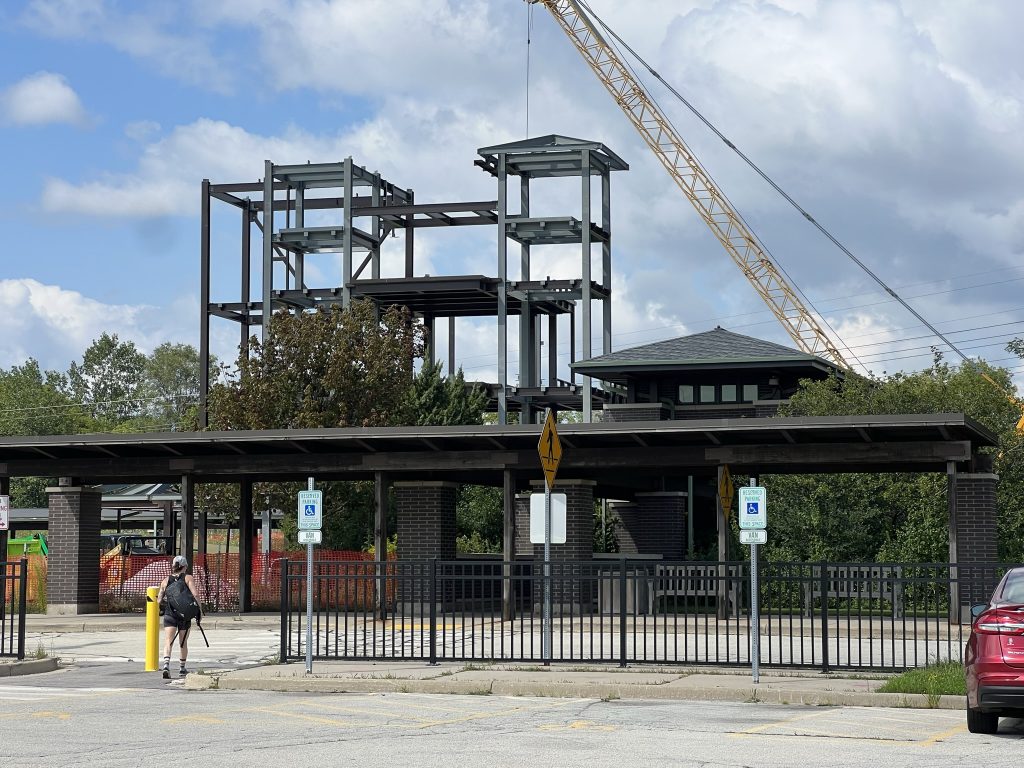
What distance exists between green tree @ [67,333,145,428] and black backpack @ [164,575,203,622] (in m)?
114

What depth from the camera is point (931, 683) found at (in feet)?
51.9

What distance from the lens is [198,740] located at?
1248cm

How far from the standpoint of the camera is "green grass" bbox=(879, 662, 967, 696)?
15602 mm

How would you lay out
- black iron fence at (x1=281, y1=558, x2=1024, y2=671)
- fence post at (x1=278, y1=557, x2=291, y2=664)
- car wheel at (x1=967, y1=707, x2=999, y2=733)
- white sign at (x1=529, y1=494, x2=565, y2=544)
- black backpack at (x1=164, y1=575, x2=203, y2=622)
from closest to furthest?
car wheel at (x1=967, y1=707, x2=999, y2=733)
black iron fence at (x1=281, y1=558, x2=1024, y2=671)
black backpack at (x1=164, y1=575, x2=203, y2=622)
fence post at (x1=278, y1=557, x2=291, y2=664)
white sign at (x1=529, y1=494, x2=565, y2=544)

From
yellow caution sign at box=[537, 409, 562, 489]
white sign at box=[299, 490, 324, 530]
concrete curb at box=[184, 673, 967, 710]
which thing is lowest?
concrete curb at box=[184, 673, 967, 710]

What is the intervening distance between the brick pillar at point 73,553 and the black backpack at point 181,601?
50.4 ft

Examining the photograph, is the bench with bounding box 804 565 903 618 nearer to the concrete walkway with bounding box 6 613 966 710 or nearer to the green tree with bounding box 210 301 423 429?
the concrete walkway with bounding box 6 613 966 710

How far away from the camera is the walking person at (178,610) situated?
18.7m

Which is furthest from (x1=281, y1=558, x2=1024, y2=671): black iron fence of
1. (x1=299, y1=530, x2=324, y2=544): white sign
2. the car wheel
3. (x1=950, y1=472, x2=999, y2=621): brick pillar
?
(x1=950, y1=472, x2=999, y2=621): brick pillar

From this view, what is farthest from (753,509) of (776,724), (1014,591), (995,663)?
(995,663)

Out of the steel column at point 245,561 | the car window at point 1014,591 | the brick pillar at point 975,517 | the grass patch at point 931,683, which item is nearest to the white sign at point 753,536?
the grass patch at point 931,683

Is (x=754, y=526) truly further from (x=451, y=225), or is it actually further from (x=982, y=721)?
(x=451, y=225)

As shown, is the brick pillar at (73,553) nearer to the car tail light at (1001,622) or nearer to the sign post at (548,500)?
the sign post at (548,500)

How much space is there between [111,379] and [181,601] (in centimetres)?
11748
